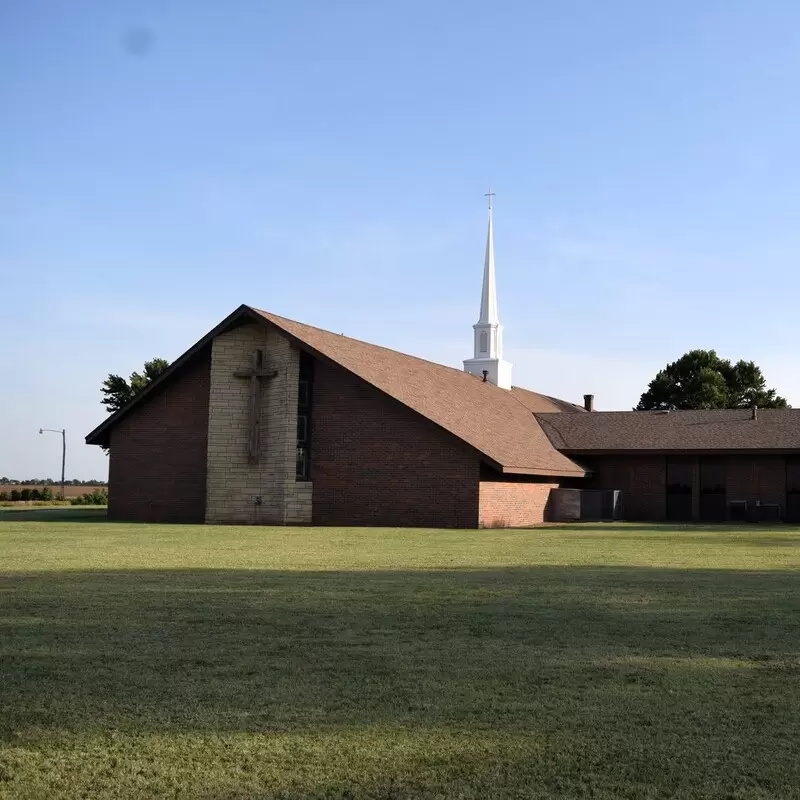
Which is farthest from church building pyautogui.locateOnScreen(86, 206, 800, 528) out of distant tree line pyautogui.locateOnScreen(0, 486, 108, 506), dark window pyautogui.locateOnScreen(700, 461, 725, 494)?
distant tree line pyautogui.locateOnScreen(0, 486, 108, 506)

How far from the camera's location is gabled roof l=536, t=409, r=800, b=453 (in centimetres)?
3923

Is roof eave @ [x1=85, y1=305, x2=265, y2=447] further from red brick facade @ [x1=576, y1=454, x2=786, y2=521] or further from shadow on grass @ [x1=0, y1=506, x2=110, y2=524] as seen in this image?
red brick facade @ [x1=576, y1=454, x2=786, y2=521]

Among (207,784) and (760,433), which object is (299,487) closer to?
(760,433)

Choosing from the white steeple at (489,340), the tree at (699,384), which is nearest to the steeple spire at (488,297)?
the white steeple at (489,340)

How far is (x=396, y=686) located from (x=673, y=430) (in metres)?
36.7

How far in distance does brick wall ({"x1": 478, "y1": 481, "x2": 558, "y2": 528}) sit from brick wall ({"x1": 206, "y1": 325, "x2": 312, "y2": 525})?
18.3 ft

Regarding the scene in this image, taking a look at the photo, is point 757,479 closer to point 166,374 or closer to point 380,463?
point 380,463

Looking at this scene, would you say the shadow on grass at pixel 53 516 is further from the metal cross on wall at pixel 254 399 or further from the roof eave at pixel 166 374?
the metal cross on wall at pixel 254 399

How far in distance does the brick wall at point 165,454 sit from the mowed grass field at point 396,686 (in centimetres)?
2129

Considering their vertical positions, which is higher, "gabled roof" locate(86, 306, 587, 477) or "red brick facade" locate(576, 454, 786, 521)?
"gabled roof" locate(86, 306, 587, 477)

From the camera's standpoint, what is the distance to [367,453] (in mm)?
33000

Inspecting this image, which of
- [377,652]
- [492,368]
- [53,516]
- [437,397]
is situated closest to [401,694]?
[377,652]

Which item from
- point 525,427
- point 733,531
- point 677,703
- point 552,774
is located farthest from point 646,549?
point 525,427

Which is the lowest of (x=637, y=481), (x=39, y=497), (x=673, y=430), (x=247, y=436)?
(x=39, y=497)
